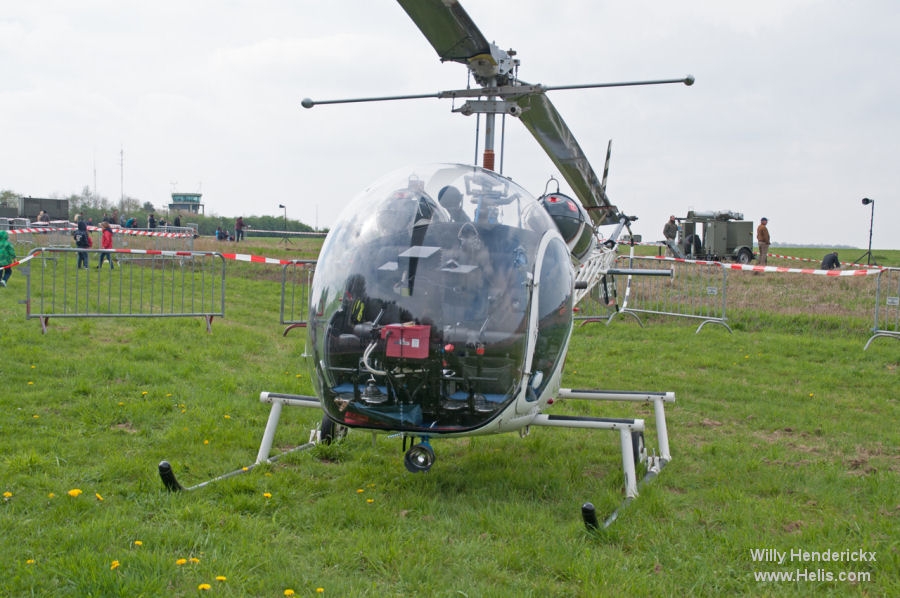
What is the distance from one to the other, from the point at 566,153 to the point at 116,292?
34.8 feet

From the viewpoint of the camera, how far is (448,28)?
205 inches

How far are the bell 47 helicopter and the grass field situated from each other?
0.39m

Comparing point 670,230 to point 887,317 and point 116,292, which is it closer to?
point 887,317

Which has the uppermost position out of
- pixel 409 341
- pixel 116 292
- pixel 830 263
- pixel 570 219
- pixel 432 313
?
pixel 570 219

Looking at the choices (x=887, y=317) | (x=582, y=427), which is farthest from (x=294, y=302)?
(x=582, y=427)

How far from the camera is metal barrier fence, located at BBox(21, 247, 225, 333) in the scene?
37.7 ft

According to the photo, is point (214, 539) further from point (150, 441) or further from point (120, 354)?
point (120, 354)

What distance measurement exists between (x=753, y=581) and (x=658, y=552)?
49cm

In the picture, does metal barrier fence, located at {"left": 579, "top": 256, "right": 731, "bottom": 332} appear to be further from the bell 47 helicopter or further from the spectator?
the bell 47 helicopter

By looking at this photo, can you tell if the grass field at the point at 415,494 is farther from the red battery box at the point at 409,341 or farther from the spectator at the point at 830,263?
the spectator at the point at 830,263

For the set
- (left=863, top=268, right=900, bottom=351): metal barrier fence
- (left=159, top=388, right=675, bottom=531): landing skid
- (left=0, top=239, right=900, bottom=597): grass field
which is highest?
(left=863, top=268, right=900, bottom=351): metal barrier fence

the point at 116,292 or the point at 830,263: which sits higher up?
the point at 830,263

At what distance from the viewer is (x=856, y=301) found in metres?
14.9

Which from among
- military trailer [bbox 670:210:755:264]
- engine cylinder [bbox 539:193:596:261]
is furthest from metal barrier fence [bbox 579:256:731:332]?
military trailer [bbox 670:210:755:264]
